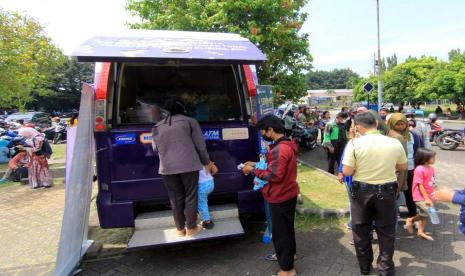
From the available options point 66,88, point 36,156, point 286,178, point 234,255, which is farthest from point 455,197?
point 66,88

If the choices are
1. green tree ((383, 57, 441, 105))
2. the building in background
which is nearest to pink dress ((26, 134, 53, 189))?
green tree ((383, 57, 441, 105))

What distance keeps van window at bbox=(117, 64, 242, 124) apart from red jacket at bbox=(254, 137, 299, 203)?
1.16 metres

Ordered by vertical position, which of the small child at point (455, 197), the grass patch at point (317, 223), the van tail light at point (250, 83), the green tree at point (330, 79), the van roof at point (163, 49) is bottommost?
the grass patch at point (317, 223)

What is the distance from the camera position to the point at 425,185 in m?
4.33

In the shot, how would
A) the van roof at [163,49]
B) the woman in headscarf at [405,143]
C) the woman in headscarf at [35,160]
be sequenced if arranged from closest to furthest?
the van roof at [163,49] → the woman in headscarf at [405,143] → the woman in headscarf at [35,160]

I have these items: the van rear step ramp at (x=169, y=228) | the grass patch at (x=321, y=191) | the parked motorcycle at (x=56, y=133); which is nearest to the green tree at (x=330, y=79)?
the parked motorcycle at (x=56, y=133)

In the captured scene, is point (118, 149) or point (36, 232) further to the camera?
point (36, 232)

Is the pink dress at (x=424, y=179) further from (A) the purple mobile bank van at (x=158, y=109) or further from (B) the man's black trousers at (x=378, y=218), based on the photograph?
(A) the purple mobile bank van at (x=158, y=109)

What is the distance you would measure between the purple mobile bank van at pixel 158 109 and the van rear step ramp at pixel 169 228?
0.04m

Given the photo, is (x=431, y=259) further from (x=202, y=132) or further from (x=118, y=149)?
(x=118, y=149)

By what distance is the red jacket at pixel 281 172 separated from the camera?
132 inches

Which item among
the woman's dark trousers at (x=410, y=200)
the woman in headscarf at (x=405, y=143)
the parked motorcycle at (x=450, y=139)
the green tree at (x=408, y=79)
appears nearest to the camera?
the woman in headscarf at (x=405, y=143)

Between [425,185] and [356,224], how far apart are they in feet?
4.71

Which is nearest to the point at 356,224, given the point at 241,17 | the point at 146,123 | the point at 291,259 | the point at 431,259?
the point at 291,259
